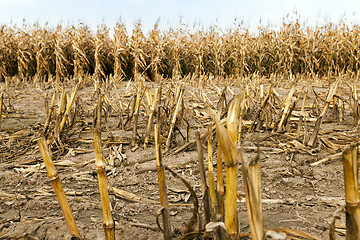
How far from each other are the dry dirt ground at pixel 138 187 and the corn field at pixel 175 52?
14.2 ft

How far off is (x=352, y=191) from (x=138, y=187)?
1393mm

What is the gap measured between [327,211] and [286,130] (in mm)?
1169

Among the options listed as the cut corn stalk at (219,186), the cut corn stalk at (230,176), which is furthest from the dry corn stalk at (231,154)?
the cut corn stalk at (219,186)

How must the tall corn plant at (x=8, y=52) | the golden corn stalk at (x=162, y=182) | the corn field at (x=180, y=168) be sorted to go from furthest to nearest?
the tall corn plant at (x=8, y=52) < the golden corn stalk at (x=162, y=182) < the corn field at (x=180, y=168)

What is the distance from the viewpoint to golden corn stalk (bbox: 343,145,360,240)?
0.63 meters

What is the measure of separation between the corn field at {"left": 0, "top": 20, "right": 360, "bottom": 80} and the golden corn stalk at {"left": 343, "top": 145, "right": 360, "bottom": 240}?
6.20 metres

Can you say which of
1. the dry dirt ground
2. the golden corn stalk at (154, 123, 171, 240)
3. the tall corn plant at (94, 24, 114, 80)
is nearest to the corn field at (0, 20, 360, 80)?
the tall corn plant at (94, 24, 114, 80)

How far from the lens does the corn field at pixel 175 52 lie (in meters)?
7.01

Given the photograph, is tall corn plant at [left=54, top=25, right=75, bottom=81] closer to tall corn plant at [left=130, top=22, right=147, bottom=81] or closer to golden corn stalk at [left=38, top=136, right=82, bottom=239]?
tall corn plant at [left=130, top=22, right=147, bottom=81]

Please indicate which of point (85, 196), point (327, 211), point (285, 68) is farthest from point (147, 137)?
point (285, 68)

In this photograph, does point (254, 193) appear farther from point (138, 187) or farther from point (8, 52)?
point (8, 52)

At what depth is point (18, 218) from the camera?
1463mm

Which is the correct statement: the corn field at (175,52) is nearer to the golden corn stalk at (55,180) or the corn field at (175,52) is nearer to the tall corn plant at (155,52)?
the tall corn plant at (155,52)

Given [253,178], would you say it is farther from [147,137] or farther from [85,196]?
[147,137]
